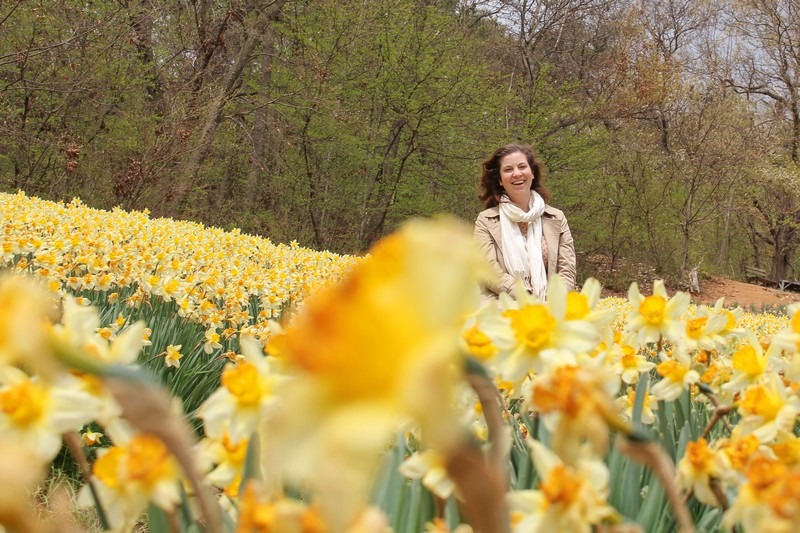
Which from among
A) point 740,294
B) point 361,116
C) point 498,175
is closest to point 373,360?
point 498,175

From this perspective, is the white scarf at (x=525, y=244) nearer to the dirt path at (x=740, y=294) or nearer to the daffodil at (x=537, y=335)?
the daffodil at (x=537, y=335)

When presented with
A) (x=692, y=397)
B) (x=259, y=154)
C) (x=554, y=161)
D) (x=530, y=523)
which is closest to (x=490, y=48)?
(x=554, y=161)

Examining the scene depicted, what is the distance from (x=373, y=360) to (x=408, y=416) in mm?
456

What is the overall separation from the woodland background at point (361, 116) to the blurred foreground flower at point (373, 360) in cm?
972

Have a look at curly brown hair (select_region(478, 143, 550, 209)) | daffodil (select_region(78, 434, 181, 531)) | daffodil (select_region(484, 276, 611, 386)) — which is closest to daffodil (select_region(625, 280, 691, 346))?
daffodil (select_region(484, 276, 611, 386))

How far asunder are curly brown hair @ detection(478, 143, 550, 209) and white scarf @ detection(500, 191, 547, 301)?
24 cm

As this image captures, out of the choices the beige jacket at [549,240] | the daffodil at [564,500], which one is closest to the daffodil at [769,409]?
the daffodil at [564,500]

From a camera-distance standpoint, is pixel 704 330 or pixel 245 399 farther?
pixel 704 330

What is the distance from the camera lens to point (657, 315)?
116cm

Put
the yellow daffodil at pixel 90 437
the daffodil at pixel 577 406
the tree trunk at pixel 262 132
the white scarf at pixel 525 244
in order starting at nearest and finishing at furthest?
the daffodil at pixel 577 406
the yellow daffodil at pixel 90 437
the white scarf at pixel 525 244
the tree trunk at pixel 262 132

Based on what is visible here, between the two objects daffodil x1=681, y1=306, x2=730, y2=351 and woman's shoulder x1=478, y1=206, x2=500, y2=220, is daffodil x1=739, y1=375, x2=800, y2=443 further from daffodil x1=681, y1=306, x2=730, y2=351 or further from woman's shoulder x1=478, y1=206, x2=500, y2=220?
woman's shoulder x1=478, y1=206, x2=500, y2=220

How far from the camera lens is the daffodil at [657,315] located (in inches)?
45.3

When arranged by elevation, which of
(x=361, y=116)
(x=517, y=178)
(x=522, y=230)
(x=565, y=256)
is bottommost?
(x=565, y=256)

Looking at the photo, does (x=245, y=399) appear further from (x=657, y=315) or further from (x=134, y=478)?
(x=657, y=315)
